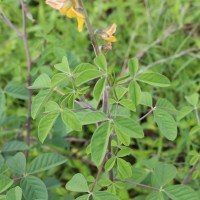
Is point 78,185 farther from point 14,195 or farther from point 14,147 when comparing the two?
point 14,147

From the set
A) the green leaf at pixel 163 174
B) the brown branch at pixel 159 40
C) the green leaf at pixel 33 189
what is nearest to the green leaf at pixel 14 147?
the green leaf at pixel 33 189

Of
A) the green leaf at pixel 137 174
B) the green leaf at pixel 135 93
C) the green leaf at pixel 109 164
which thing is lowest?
the green leaf at pixel 137 174

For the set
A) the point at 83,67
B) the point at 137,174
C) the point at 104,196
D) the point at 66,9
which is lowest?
the point at 137,174

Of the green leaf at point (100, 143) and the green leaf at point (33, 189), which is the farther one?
the green leaf at point (33, 189)

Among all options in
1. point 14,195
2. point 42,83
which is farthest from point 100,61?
point 14,195

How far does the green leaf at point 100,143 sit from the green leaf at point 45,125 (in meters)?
0.15

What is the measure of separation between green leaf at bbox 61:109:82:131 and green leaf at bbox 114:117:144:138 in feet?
0.32

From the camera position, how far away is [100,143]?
3.38 ft

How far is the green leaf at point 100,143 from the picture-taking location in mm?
1015

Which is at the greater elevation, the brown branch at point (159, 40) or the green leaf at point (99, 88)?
the green leaf at point (99, 88)

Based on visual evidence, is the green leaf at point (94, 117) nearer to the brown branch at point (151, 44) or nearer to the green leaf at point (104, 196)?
the green leaf at point (104, 196)

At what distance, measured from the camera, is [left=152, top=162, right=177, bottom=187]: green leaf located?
51.4 inches

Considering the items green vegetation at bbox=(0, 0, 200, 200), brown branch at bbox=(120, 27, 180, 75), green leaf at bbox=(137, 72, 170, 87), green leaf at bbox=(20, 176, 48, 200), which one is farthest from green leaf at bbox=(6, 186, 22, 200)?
brown branch at bbox=(120, 27, 180, 75)

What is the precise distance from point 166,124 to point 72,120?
277 mm
